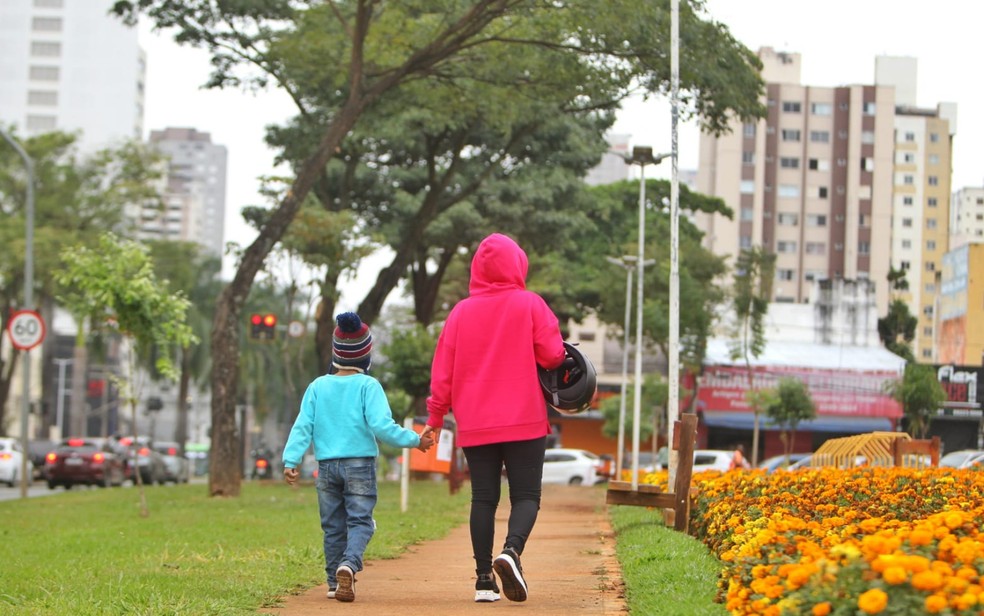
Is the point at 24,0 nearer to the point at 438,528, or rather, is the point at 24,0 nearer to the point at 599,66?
the point at 599,66

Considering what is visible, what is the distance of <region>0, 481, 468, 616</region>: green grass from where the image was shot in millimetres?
7539

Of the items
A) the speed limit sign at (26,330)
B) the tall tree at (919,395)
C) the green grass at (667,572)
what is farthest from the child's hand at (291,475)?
the tall tree at (919,395)

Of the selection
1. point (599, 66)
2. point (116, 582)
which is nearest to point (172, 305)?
point (599, 66)

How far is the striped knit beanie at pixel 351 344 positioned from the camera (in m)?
8.06

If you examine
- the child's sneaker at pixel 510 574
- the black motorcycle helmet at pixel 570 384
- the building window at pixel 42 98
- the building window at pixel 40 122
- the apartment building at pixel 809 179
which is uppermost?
the building window at pixel 42 98

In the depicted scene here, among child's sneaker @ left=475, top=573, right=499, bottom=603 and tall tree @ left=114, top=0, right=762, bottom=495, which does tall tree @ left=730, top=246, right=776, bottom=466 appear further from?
child's sneaker @ left=475, top=573, right=499, bottom=603

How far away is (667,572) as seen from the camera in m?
8.19

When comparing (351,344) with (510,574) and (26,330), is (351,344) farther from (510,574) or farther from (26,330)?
(26,330)

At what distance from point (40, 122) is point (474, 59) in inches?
3866

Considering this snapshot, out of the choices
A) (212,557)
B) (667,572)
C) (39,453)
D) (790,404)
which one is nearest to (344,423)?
(667,572)

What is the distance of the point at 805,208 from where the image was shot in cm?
9225

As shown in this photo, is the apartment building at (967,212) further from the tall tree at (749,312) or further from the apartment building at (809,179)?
the tall tree at (749,312)

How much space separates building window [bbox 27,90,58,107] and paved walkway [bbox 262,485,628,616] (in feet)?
352

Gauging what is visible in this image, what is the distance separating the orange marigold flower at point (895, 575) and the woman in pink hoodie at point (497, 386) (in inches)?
123
